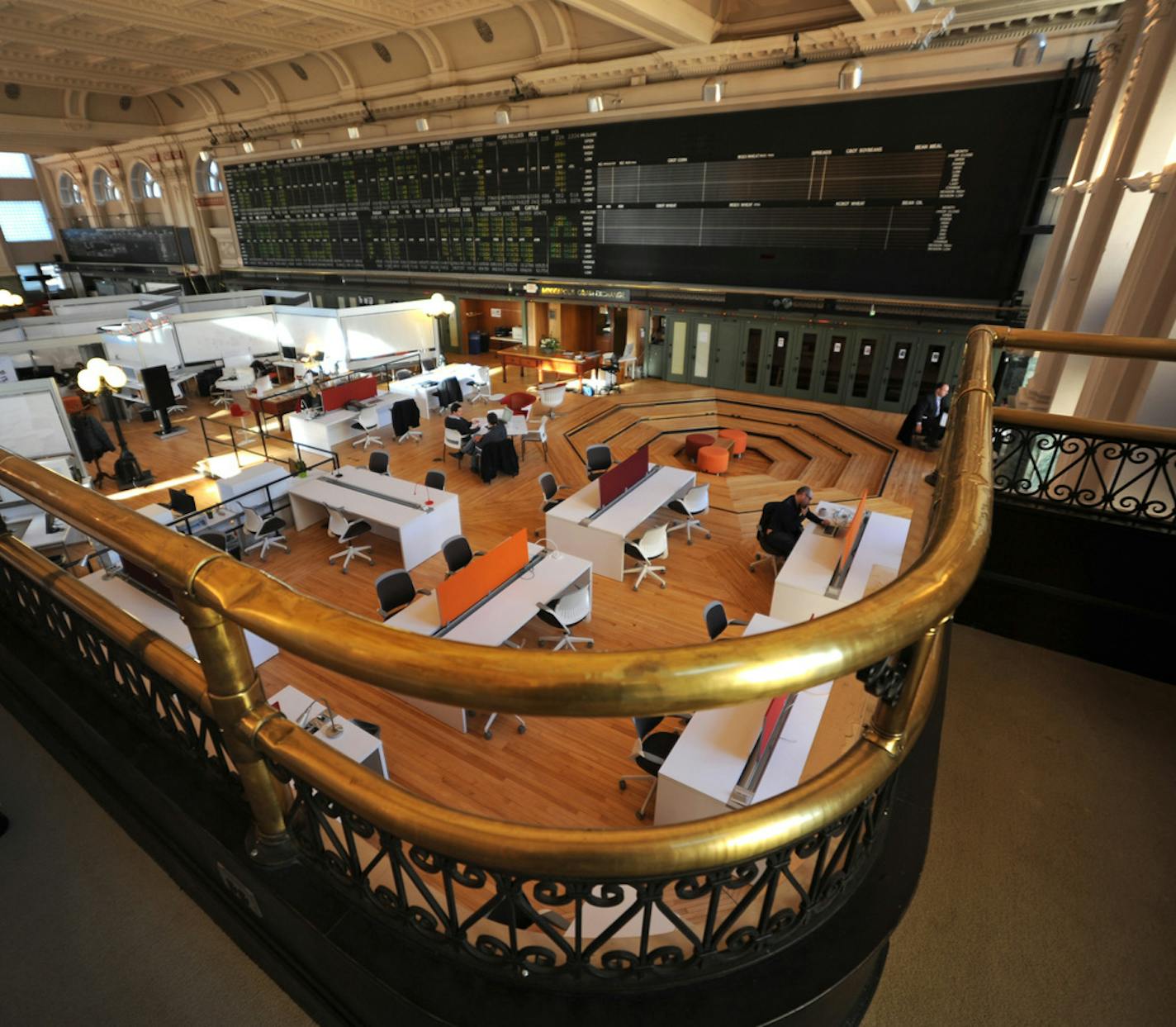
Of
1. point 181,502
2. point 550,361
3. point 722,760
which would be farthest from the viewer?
point 550,361

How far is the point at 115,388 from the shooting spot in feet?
32.7

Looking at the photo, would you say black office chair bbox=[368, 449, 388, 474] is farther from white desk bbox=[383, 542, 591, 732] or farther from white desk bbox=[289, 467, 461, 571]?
white desk bbox=[383, 542, 591, 732]

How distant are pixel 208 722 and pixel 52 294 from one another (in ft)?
119

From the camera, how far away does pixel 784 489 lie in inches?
→ 360

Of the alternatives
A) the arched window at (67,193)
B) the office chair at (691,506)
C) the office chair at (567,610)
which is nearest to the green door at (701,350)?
the office chair at (691,506)

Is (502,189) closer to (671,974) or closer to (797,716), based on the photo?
(797,716)

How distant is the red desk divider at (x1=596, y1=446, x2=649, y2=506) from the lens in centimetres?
746

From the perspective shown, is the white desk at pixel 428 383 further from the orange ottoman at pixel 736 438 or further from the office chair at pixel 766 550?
the office chair at pixel 766 550

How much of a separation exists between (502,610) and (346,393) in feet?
24.7

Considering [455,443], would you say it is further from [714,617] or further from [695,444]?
[714,617]

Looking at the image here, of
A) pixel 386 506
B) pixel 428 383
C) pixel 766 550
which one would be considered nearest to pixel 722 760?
pixel 766 550

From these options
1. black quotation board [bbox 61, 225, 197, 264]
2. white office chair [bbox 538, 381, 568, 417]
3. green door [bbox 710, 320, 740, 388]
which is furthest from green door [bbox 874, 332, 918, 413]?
black quotation board [bbox 61, 225, 197, 264]

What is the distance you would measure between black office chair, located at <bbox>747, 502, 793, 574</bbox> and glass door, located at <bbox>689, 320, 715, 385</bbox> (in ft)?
22.6

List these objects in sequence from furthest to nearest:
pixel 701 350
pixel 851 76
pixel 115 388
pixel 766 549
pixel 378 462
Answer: pixel 701 350, pixel 115 388, pixel 378 462, pixel 851 76, pixel 766 549
